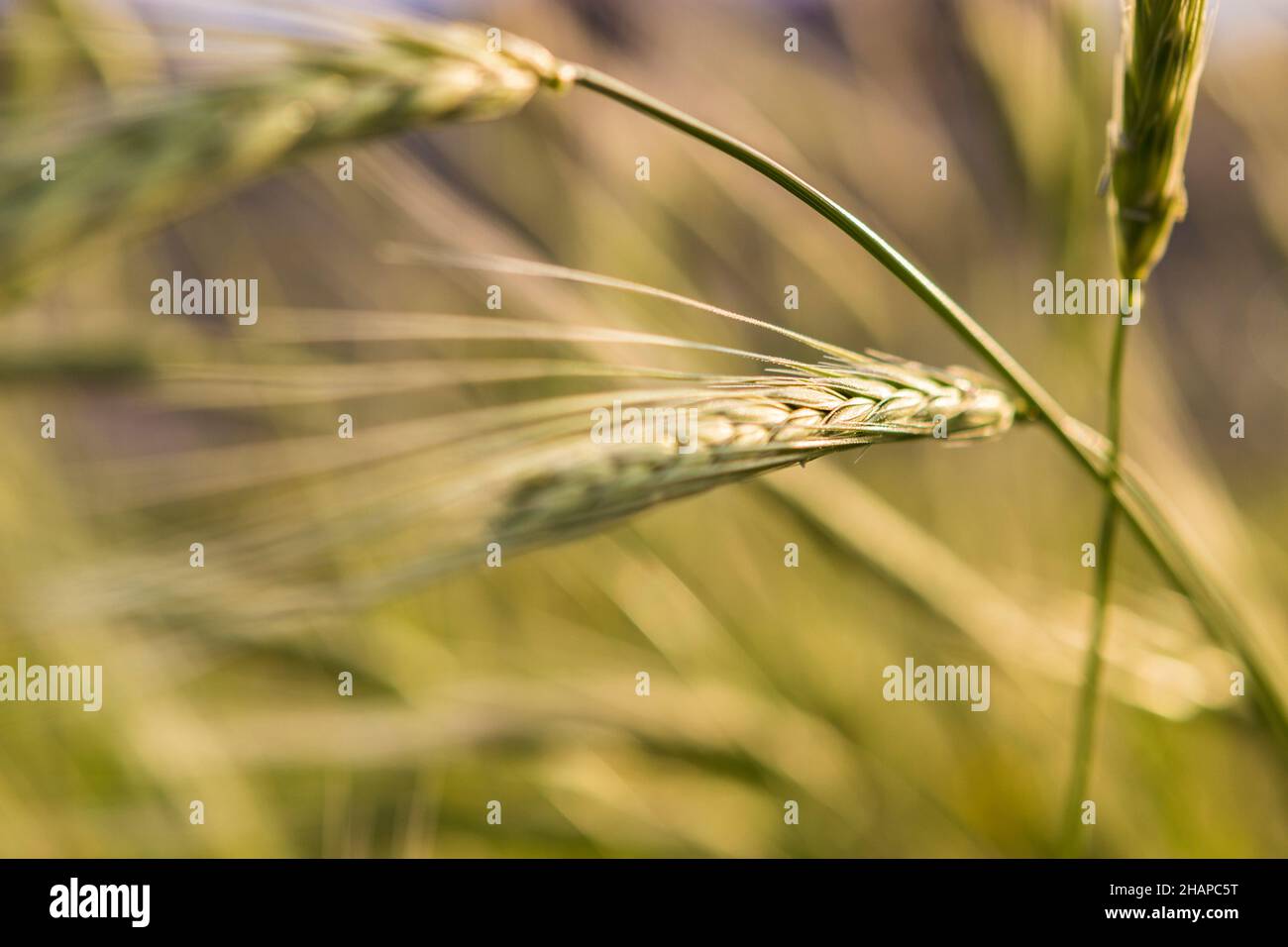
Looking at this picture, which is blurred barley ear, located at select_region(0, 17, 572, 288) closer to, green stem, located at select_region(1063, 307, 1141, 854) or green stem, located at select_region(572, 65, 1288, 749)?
green stem, located at select_region(572, 65, 1288, 749)

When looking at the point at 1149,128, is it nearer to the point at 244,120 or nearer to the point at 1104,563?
the point at 1104,563

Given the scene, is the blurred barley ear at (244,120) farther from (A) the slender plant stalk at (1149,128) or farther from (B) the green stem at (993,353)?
(A) the slender plant stalk at (1149,128)

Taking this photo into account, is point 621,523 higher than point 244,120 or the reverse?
the reverse

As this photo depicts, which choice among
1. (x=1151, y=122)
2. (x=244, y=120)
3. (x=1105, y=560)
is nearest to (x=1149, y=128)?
(x=1151, y=122)

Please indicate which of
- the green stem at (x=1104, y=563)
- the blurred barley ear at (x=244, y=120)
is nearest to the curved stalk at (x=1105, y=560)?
the green stem at (x=1104, y=563)
